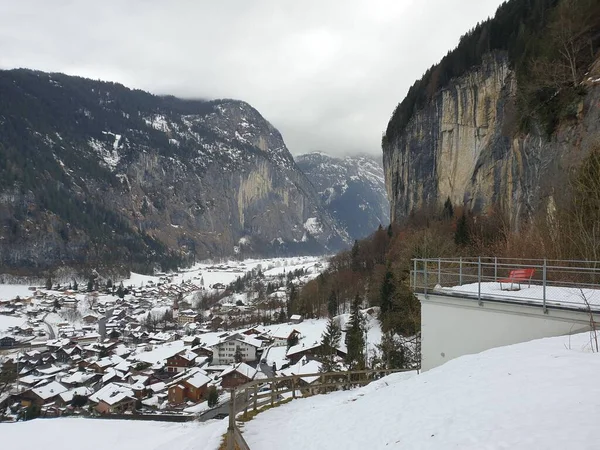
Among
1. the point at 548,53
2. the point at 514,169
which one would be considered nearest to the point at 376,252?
the point at 514,169

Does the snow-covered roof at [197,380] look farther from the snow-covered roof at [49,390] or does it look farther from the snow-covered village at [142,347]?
the snow-covered roof at [49,390]

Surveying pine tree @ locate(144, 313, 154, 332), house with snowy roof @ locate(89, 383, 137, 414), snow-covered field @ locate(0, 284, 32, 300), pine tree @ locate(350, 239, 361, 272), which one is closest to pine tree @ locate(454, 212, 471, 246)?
pine tree @ locate(350, 239, 361, 272)

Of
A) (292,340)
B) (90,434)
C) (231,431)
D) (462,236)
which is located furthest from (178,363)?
(231,431)

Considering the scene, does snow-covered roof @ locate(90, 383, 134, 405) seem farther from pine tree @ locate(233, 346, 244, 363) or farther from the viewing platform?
the viewing platform

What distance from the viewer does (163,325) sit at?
93000 millimetres

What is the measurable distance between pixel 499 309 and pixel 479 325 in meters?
0.80

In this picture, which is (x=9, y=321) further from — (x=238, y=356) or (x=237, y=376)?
(x=237, y=376)

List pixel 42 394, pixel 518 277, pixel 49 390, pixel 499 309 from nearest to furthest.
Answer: pixel 499 309
pixel 518 277
pixel 42 394
pixel 49 390

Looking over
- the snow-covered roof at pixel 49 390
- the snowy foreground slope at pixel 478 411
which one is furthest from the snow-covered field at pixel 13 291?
the snowy foreground slope at pixel 478 411

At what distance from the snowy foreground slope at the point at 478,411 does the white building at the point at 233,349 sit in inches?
1736

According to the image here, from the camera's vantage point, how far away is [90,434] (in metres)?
15.7

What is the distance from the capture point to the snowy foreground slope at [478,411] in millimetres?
4648

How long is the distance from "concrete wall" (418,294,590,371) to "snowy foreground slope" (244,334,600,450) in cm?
73

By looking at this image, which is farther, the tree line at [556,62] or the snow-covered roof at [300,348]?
the snow-covered roof at [300,348]
